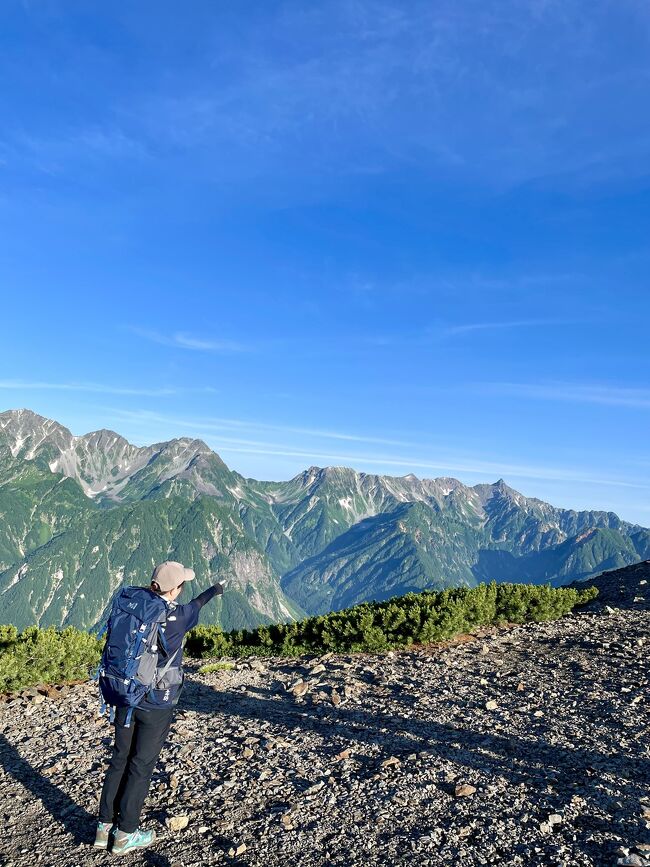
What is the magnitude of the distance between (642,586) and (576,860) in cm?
1879

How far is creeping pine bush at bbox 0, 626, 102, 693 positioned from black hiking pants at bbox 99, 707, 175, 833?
758 cm

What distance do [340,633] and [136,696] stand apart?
10.7m

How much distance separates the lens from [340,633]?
16.7 meters

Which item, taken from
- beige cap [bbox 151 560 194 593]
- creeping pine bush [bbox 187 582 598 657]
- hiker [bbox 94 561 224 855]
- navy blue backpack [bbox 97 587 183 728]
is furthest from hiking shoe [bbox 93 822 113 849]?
creeping pine bush [bbox 187 582 598 657]

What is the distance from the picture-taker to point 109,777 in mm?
6926

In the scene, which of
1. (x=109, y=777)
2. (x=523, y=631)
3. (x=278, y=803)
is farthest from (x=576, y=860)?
(x=523, y=631)

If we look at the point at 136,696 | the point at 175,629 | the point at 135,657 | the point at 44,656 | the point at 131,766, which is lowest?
the point at 44,656

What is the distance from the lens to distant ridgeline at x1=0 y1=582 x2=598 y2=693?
13.8 metres

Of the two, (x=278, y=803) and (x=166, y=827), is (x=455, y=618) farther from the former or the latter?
(x=166, y=827)

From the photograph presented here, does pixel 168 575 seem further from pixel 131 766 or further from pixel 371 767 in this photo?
pixel 371 767

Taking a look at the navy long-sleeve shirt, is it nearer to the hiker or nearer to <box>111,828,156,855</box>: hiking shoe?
the hiker

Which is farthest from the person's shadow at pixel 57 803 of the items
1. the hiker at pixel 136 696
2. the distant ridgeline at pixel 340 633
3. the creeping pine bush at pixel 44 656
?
the distant ridgeline at pixel 340 633

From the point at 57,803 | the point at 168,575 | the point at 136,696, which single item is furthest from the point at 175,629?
the point at 57,803

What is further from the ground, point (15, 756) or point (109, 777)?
point (109, 777)
